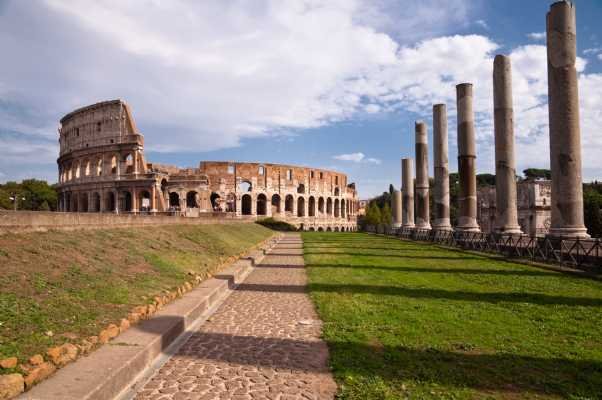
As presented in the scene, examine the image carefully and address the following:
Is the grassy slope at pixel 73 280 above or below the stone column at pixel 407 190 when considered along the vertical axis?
below

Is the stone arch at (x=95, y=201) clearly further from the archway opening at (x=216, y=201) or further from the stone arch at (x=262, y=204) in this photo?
the stone arch at (x=262, y=204)

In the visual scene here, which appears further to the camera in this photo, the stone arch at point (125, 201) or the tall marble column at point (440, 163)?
the stone arch at point (125, 201)

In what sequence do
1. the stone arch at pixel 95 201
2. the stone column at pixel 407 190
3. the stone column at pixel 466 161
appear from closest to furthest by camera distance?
1. the stone column at pixel 466 161
2. the stone column at pixel 407 190
3. the stone arch at pixel 95 201

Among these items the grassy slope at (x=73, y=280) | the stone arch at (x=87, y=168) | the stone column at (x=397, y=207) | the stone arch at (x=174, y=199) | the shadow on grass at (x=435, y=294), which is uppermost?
the stone arch at (x=87, y=168)

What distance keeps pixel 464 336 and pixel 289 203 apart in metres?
54.4

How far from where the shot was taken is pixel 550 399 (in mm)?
3297

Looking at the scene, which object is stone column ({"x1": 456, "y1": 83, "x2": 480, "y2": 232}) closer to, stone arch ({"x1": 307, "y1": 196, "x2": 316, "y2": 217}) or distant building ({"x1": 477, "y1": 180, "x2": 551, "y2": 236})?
distant building ({"x1": 477, "y1": 180, "x2": 551, "y2": 236})

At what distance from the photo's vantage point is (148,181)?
40312 millimetres

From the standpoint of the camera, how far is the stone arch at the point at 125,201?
1647 inches

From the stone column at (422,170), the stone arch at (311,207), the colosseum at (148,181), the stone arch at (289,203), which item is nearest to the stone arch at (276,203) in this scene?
the colosseum at (148,181)

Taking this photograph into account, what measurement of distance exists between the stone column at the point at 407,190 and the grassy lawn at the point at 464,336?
22.9 metres

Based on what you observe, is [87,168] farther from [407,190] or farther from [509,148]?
[509,148]

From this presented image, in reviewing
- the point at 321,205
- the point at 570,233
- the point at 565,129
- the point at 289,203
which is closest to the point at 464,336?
the point at 570,233

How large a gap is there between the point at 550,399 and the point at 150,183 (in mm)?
40592
